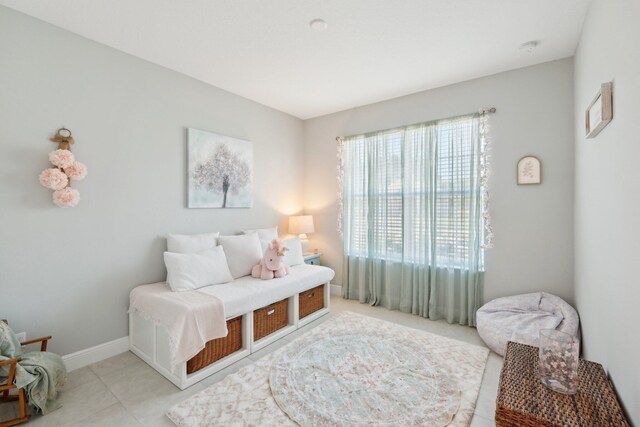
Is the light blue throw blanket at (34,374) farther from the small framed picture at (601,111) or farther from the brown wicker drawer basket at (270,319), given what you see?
the small framed picture at (601,111)

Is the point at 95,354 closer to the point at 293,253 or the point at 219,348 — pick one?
the point at 219,348

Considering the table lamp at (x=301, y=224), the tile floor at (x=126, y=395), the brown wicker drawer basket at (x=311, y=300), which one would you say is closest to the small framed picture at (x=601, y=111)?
the tile floor at (x=126, y=395)

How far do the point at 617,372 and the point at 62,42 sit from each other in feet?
13.5

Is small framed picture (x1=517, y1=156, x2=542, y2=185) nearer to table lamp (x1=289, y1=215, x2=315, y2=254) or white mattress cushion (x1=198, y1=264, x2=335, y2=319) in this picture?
white mattress cushion (x1=198, y1=264, x2=335, y2=319)

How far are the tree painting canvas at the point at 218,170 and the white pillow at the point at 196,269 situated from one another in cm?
66

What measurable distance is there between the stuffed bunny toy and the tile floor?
2.35ft

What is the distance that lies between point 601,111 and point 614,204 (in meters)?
A: 0.51

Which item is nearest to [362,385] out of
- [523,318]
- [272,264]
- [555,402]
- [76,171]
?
[555,402]

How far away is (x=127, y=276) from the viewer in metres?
2.62

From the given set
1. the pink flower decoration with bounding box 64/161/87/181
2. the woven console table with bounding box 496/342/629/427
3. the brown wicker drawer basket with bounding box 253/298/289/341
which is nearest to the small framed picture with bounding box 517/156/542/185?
the woven console table with bounding box 496/342/629/427

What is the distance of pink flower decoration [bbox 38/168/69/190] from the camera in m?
2.09

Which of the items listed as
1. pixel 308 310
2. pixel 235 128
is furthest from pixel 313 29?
pixel 308 310

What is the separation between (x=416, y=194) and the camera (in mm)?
3475

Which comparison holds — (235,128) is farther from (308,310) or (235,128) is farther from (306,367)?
(306,367)
